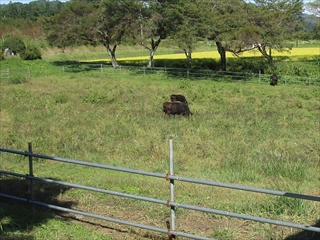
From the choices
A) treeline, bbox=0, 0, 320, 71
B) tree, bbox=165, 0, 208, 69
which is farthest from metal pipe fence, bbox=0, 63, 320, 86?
tree, bbox=165, 0, 208, 69

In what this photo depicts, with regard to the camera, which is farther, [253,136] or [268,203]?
[253,136]

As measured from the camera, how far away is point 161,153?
9820 mm

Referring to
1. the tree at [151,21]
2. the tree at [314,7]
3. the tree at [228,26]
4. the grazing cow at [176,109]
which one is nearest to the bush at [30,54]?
the tree at [151,21]

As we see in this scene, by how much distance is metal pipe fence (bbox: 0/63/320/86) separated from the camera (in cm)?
2681

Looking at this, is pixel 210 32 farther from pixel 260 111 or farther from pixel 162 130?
pixel 162 130

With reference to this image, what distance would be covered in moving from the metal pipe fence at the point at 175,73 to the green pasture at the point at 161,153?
5101 mm

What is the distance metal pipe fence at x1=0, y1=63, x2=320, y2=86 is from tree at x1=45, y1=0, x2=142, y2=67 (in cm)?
212

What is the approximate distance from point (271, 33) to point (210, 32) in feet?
14.2

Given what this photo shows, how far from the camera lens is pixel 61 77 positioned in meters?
30.3

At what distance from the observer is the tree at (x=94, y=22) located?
32531 millimetres

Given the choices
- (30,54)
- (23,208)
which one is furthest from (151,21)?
(23,208)

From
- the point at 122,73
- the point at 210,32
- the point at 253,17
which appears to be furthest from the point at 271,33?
the point at 122,73

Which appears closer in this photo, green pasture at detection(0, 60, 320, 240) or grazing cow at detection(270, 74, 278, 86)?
green pasture at detection(0, 60, 320, 240)

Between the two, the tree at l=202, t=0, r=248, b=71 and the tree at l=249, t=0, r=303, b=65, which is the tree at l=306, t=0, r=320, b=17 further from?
the tree at l=202, t=0, r=248, b=71
